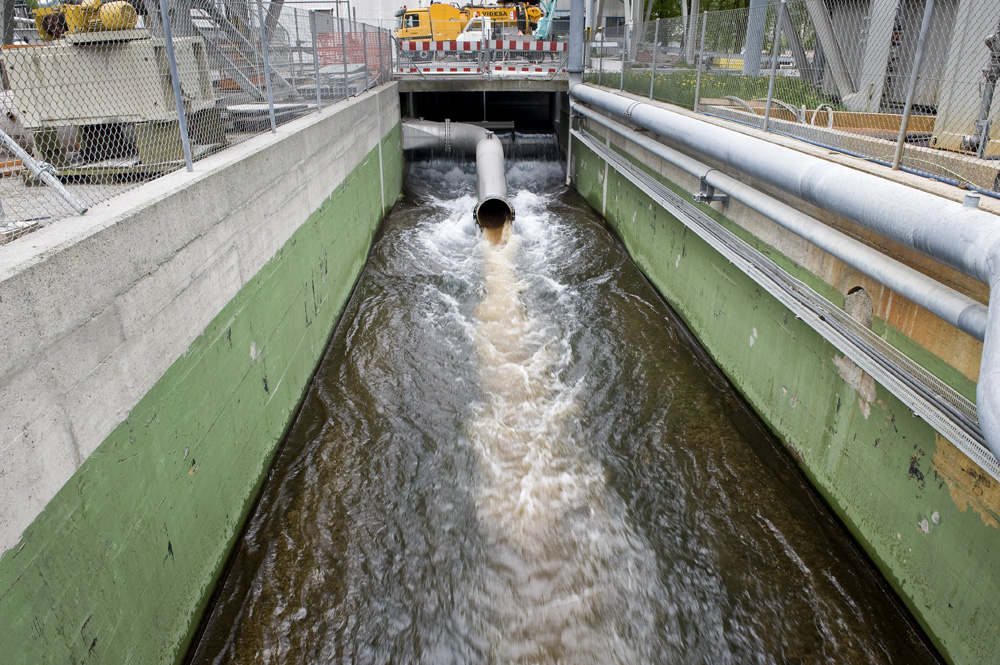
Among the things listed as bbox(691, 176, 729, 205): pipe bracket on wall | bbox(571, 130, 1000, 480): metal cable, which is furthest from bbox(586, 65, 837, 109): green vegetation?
bbox(571, 130, 1000, 480): metal cable

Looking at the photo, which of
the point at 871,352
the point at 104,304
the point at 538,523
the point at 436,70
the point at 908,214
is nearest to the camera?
the point at 104,304

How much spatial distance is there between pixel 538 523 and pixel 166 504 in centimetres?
272

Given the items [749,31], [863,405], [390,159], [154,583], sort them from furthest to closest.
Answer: [390,159] → [749,31] → [863,405] → [154,583]

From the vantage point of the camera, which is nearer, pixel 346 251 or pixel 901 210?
pixel 901 210

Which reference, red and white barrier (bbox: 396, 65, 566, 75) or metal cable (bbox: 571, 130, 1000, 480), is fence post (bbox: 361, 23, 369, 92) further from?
metal cable (bbox: 571, 130, 1000, 480)

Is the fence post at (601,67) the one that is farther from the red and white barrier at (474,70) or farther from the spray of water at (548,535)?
the spray of water at (548,535)

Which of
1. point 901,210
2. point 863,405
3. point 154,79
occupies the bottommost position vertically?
point 863,405

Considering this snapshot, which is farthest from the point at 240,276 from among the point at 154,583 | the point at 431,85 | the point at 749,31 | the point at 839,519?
the point at 431,85

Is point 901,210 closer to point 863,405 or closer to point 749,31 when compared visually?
point 863,405

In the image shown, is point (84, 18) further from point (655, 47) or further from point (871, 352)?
point (655, 47)

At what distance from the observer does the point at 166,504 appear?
3613 mm

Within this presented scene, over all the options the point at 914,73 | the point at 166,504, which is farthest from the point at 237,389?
the point at 914,73

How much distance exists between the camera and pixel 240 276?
4.83 metres

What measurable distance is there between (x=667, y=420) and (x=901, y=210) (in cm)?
327
